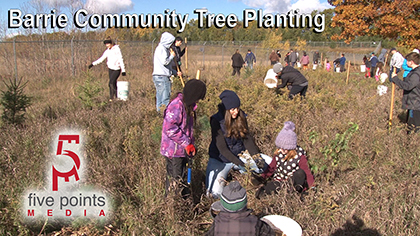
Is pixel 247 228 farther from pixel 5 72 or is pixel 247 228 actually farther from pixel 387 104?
pixel 5 72

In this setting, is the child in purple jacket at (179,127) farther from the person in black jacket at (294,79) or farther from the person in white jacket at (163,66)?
the person in black jacket at (294,79)

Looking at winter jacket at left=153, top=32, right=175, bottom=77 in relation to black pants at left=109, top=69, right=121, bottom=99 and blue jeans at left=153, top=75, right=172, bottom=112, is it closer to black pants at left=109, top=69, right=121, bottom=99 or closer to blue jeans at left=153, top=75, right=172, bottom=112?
blue jeans at left=153, top=75, right=172, bottom=112

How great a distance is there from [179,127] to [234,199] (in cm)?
122

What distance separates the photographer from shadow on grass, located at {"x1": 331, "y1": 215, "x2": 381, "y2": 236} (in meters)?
2.91

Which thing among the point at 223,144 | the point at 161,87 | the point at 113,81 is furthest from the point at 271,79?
the point at 223,144

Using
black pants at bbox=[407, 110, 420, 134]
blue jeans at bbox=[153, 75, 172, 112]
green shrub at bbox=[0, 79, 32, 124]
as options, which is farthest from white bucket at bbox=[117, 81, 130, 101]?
black pants at bbox=[407, 110, 420, 134]

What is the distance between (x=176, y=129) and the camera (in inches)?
119

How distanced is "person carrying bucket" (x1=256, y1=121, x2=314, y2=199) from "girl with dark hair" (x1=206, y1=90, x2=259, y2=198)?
40 cm

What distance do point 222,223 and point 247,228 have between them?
0.54 ft

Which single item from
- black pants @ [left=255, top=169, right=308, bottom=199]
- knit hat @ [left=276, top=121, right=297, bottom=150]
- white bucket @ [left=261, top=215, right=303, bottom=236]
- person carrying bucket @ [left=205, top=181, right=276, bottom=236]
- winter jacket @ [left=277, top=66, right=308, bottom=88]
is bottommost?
white bucket @ [left=261, top=215, right=303, bottom=236]

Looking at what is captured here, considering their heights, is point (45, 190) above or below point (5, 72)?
below

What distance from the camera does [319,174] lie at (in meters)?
3.74

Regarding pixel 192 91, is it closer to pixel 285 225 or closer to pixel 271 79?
pixel 285 225

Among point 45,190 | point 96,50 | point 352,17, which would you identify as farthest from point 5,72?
point 352,17
